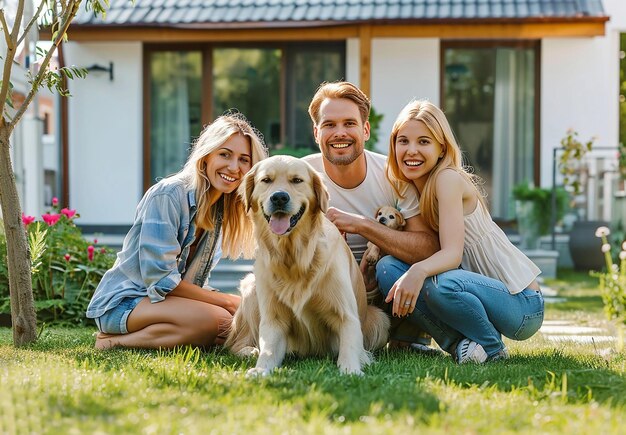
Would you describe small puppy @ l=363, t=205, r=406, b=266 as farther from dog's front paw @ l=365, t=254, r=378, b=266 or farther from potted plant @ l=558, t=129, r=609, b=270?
potted plant @ l=558, t=129, r=609, b=270

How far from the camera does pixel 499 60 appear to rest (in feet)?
36.4

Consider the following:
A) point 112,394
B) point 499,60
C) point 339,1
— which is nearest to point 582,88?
point 499,60

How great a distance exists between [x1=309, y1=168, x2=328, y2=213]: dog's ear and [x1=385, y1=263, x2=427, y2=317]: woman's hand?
0.51 metres

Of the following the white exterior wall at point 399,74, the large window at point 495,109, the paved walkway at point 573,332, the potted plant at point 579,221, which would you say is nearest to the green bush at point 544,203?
the potted plant at point 579,221

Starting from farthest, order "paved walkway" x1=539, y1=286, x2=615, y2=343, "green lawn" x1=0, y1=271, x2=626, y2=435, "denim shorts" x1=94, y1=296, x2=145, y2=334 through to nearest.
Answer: "paved walkway" x1=539, y1=286, x2=615, y2=343
"denim shorts" x1=94, y1=296, x2=145, y2=334
"green lawn" x1=0, y1=271, x2=626, y2=435

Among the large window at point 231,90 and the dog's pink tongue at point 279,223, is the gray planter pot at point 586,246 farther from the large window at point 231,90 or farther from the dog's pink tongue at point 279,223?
the dog's pink tongue at point 279,223

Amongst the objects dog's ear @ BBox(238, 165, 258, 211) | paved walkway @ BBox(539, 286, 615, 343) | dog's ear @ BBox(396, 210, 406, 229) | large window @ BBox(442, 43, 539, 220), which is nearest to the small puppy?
dog's ear @ BBox(396, 210, 406, 229)

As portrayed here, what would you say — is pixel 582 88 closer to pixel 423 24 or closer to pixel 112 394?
pixel 423 24

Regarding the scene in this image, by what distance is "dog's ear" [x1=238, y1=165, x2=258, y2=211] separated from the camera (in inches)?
152

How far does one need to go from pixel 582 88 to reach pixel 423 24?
259cm

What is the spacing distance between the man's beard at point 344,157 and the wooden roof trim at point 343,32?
588 centimetres

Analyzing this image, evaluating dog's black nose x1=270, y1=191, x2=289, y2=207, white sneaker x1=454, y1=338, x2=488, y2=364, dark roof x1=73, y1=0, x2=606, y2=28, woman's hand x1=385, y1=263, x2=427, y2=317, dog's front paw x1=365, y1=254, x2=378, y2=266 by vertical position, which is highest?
dark roof x1=73, y1=0, x2=606, y2=28

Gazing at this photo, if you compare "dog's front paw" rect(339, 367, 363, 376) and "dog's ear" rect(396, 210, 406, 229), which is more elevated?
"dog's ear" rect(396, 210, 406, 229)

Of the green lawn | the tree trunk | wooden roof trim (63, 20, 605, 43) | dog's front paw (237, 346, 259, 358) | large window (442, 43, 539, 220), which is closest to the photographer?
the green lawn
